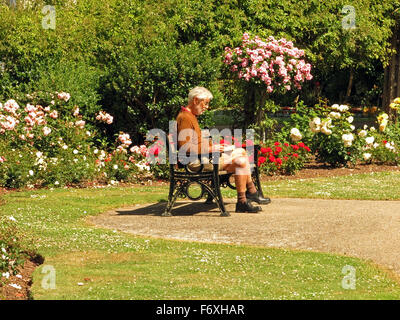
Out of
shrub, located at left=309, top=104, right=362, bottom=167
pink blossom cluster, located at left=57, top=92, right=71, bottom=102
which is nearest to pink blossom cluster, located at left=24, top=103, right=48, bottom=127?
pink blossom cluster, located at left=57, top=92, right=71, bottom=102

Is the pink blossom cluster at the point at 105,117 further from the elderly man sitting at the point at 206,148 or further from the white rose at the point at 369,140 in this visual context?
the white rose at the point at 369,140

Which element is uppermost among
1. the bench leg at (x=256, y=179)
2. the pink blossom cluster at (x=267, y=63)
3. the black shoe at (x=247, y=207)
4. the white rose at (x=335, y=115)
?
the pink blossom cluster at (x=267, y=63)

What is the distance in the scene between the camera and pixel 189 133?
799 cm

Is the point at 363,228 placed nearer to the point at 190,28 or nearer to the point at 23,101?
the point at 23,101

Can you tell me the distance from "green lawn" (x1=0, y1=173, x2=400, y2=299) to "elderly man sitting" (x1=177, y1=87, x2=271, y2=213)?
1509 millimetres

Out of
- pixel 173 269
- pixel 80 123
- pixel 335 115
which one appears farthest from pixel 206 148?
pixel 335 115

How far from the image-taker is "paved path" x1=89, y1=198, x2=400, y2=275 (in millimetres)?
6656

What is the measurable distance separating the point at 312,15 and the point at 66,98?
7032mm

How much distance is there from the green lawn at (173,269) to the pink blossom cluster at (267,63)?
19.6 feet

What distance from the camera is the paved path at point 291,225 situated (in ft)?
21.8

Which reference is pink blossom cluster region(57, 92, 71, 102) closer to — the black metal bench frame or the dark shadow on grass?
the dark shadow on grass

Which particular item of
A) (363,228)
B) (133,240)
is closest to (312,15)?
(363,228)

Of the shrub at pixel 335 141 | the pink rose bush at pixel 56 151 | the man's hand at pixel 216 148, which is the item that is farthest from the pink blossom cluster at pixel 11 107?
the shrub at pixel 335 141

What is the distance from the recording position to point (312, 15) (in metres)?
16.4
